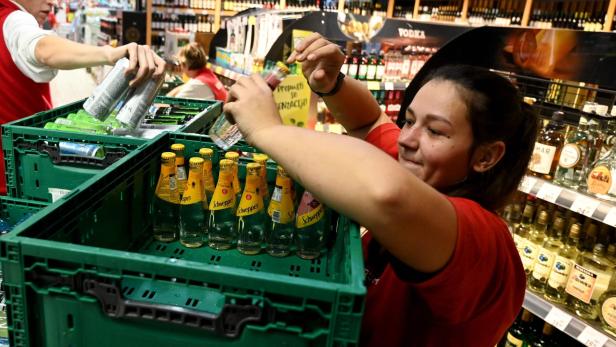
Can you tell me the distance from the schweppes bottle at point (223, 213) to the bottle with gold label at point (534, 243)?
5.10 feet

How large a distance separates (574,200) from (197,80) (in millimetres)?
3864

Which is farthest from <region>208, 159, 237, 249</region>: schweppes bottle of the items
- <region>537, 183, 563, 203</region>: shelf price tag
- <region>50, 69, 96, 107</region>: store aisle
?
<region>50, 69, 96, 107</region>: store aisle

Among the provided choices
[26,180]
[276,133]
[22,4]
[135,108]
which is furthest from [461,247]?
[22,4]

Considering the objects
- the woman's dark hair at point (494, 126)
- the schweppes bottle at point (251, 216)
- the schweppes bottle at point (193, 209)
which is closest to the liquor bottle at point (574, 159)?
the woman's dark hair at point (494, 126)

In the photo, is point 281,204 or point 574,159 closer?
point 281,204

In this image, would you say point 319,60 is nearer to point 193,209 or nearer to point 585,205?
point 193,209

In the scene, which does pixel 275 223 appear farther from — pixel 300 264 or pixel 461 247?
pixel 461 247

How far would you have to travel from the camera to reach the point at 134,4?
779cm

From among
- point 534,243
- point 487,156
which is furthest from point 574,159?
point 487,156

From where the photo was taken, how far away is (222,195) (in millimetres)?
1368

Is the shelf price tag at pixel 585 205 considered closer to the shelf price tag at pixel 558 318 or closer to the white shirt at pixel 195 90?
the shelf price tag at pixel 558 318

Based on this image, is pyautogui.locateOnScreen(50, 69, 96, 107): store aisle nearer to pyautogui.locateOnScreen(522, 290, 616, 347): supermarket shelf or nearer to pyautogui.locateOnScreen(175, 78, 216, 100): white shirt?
pyautogui.locateOnScreen(175, 78, 216, 100): white shirt

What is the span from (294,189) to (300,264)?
22cm

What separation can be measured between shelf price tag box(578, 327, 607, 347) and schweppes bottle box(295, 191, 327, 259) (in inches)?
50.8
